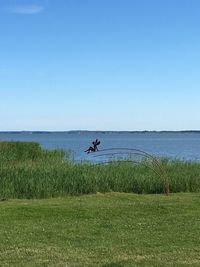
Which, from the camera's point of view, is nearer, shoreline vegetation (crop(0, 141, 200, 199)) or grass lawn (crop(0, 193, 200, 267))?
grass lawn (crop(0, 193, 200, 267))

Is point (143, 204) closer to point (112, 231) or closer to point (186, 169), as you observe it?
point (112, 231)

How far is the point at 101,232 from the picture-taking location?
8922mm

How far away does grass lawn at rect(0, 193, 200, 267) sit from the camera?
694cm

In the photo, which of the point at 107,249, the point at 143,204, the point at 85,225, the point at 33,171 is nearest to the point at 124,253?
the point at 107,249

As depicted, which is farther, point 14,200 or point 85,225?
point 14,200

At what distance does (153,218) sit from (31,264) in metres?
4.26

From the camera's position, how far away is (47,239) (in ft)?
27.2

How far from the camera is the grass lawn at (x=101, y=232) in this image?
6941mm

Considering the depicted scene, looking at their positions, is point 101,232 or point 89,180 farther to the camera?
point 89,180

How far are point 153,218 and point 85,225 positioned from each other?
1.52 metres

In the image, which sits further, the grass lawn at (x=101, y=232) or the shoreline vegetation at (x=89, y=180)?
the shoreline vegetation at (x=89, y=180)

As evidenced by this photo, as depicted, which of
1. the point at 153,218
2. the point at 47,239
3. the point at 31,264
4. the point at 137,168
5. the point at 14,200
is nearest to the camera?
the point at 31,264

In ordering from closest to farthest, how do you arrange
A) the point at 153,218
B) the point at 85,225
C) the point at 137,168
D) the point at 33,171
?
1. the point at 85,225
2. the point at 153,218
3. the point at 33,171
4. the point at 137,168

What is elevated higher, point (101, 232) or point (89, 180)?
point (89, 180)
